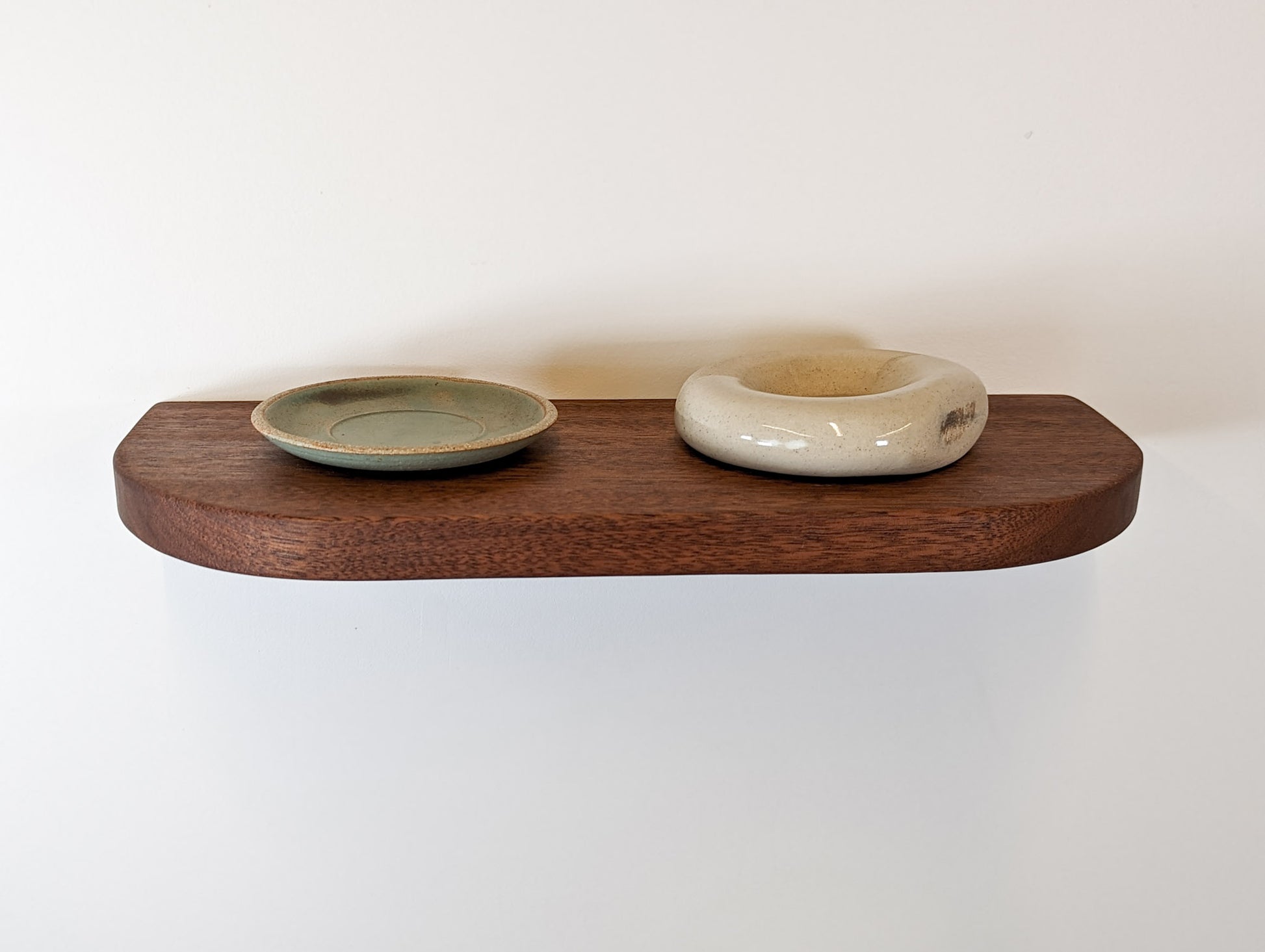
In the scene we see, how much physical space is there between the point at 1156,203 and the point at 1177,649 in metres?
0.28

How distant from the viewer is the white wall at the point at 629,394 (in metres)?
0.58

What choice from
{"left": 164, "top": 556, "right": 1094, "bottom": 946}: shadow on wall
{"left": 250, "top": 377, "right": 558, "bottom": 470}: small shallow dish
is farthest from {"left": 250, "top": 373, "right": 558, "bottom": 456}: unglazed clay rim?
{"left": 164, "top": 556, "right": 1094, "bottom": 946}: shadow on wall

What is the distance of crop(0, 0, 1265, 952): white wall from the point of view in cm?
58

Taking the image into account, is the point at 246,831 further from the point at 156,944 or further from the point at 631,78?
the point at 631,78

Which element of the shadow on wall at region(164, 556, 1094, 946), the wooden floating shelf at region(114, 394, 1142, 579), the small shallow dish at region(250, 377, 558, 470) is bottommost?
the shadow on wall at region(164, 556, 1094, 946)

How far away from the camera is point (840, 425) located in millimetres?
498

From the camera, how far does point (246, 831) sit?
0.71 metres

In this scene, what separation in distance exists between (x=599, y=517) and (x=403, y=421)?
15 cm

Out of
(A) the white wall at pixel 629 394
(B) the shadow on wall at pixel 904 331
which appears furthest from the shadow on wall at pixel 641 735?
(B) the shadow on wall at pixel 904 331

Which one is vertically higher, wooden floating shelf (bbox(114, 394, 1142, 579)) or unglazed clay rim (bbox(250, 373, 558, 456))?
unglazed clay rim (bbox(250, 373, 558, 456))

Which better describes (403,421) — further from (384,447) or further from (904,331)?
(904,331)

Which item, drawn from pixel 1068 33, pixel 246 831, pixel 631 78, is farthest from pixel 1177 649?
pixel 246 831

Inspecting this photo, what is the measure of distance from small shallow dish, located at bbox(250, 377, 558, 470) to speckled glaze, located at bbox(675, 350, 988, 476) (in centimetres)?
8

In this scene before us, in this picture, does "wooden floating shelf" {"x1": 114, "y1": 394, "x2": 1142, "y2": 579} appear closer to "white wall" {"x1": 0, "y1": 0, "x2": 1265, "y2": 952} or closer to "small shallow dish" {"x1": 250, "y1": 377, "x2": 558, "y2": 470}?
"small shallow dish" {"x1": 250, "y1": 377, "x2": 558, "y2": 470}
